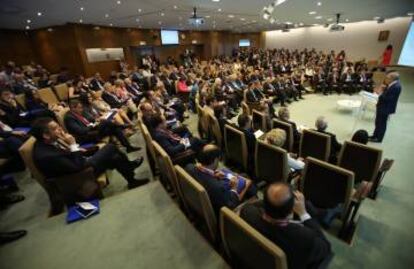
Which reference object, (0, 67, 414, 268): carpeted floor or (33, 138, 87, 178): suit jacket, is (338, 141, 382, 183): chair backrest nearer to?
(0, 67, 414, 268): carpeted floor

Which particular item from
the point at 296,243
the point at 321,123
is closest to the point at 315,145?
the point at 321,123

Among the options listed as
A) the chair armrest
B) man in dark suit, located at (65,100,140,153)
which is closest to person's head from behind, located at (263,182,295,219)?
the chair armrest

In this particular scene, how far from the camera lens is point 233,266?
5.16 feet

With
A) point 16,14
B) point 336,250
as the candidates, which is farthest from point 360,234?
point 16,14

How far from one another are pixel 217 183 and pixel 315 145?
1940 mm

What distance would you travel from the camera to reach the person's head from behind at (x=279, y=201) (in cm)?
119

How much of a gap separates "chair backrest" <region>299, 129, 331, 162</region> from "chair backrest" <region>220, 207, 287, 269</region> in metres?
2.13

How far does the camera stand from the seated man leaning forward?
1.81m

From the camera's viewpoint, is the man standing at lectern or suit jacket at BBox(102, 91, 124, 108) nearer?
the man standing at lectern

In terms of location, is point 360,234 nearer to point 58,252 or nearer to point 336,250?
point 336,250

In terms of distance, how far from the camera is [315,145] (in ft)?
10.1

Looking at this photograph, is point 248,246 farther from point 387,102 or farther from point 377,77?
point 377,77

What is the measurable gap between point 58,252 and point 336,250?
8.01ft

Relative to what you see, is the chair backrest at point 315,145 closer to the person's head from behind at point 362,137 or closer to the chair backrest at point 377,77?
the person's head from behind at point 362,137
